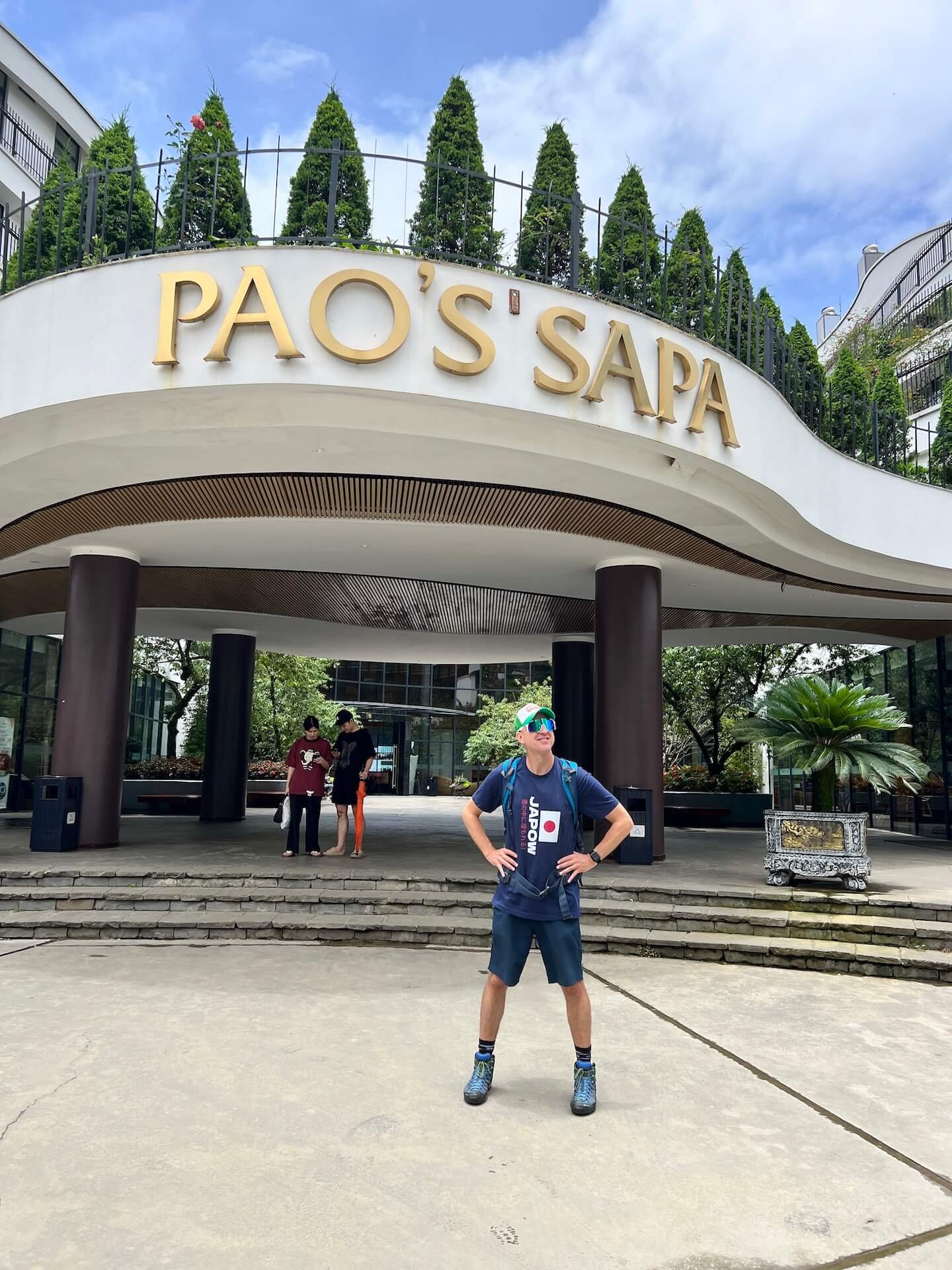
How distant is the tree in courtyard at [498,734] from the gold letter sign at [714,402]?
22.2 m

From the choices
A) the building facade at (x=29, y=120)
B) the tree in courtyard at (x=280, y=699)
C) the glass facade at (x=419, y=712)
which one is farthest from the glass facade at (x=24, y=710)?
the glass facade at (x=419, y=712)

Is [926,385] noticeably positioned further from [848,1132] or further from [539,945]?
[539,945]

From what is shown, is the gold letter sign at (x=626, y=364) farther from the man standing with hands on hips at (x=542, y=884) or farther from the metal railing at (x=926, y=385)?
the metal railing at (x=926, y=385)

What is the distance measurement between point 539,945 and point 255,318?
5.62 meters

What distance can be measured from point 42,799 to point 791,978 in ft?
28.0

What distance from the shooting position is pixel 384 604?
1516 centimetres

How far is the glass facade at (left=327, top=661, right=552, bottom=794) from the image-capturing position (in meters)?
38.2

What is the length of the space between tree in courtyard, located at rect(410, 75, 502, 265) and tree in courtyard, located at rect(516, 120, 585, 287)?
50 cm

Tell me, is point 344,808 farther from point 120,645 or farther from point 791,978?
point 791,978

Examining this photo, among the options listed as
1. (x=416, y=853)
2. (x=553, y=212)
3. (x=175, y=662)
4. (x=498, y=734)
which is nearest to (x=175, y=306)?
(x=553, y=212)

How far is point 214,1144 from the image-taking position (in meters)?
3.44

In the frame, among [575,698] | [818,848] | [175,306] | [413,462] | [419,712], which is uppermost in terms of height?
[175,306]

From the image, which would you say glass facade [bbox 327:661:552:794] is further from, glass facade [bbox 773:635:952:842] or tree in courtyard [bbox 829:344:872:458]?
tree in courtyard [bbox 829:344:872:458]

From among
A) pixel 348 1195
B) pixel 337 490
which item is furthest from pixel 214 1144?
pixel 337 490
